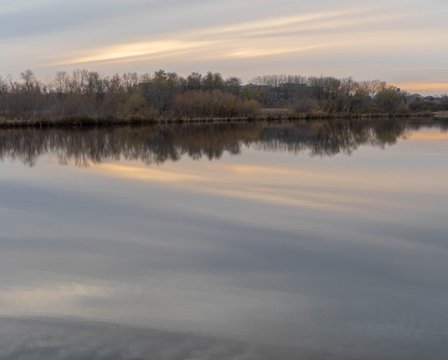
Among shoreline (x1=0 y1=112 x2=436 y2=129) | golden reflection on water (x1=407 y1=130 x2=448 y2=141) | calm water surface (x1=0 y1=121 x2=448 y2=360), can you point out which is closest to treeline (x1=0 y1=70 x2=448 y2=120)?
shoreline (x1=0 y1=112 x2=436 y2=129)

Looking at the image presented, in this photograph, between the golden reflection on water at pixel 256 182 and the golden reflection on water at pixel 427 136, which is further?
the golden reflection on water at pixel 427 136

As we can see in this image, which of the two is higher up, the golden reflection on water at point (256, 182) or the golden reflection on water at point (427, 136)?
the golden reflection on water at point (427, 136)

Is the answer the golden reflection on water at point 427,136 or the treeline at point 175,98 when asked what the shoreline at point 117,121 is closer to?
the treeline at point 175,98

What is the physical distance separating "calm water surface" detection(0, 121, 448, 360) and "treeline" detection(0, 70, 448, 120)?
3603cm

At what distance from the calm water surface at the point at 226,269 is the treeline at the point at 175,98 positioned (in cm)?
3603

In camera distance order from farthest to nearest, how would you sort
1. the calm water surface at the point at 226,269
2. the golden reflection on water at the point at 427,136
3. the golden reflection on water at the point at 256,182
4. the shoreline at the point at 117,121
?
the shoreline at the point at 117,121
the golden reflection on water at the point at 427,136
the golden reflection on water at the point at 256,182
the calm water surface at the point at 226,269

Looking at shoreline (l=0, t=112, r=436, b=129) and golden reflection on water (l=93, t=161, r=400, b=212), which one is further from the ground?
shoreline (l=0, t=112, r=436, b=129)

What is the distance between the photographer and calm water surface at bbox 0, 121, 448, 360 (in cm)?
361

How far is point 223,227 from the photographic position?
708 cm

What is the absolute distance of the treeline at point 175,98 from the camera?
46156mm

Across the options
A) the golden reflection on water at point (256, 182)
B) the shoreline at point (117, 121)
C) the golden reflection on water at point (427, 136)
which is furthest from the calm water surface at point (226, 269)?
the shoreline at point (117, 121)

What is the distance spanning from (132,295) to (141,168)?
987 centimetres

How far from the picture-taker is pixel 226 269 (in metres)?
5.31

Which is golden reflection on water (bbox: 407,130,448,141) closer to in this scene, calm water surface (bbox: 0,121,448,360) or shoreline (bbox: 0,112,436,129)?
calm water surface (bbox: 0,121,448,360)
